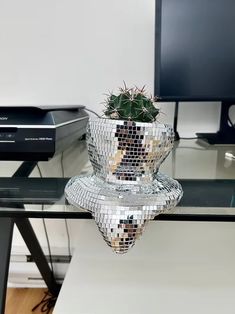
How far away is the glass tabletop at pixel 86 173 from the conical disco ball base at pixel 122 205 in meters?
0.02

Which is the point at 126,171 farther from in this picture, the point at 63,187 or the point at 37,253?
the point at 37,253

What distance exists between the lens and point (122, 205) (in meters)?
0.38

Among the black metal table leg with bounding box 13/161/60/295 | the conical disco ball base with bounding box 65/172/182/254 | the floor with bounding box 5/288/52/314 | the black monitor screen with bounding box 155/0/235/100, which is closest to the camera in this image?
the conical disco ball base with bounding box 65/172/182/254

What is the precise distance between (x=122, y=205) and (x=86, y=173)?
16 cm

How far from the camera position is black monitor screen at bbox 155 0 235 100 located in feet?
2.64

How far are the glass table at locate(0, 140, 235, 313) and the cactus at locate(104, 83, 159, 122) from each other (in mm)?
135

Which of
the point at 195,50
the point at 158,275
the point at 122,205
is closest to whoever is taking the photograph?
the point at 122,205

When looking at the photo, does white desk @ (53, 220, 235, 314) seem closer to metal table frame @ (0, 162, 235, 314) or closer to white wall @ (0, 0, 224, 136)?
metal table frame @ (0, 162, 235, 314)

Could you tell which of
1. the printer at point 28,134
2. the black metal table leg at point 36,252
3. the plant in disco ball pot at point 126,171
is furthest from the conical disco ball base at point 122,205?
the black metal table leg at point 36,252

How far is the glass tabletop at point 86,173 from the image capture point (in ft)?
1.36

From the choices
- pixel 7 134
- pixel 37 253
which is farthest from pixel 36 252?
pixel 7 134

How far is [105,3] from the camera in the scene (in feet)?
3.13

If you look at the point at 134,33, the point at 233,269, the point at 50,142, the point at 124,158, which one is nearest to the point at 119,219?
the point at 124,158

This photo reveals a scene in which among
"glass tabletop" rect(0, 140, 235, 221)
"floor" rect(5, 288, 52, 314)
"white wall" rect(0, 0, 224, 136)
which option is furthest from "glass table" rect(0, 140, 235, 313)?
"floor" rect(5, 288, 52, 314)
